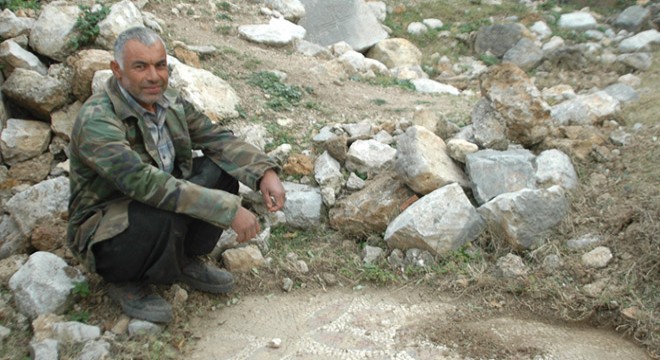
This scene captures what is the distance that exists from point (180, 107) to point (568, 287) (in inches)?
87.1

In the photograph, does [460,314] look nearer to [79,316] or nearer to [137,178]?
[137,178]

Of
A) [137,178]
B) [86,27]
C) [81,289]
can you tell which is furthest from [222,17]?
[137,178]

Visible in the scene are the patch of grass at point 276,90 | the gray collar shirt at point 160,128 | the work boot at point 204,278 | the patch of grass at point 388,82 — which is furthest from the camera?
the patch of grass at point 388,82

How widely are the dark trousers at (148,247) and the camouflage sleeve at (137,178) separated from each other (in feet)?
0.37

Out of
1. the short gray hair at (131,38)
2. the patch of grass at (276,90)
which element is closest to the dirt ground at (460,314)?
the short gray hair at (131,38)

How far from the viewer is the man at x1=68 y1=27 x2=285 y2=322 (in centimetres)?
262

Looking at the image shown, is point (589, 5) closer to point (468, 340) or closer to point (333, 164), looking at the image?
point (333, 164)

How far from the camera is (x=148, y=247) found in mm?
2775

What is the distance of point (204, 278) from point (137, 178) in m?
0.86

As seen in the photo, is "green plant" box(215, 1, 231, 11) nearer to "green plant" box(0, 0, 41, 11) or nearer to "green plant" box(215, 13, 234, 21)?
"green plant" box(215, 13, 234, 21)

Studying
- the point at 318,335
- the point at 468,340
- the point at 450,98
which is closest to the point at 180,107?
the point at 318,335

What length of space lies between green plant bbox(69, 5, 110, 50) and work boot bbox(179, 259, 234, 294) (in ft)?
7.21

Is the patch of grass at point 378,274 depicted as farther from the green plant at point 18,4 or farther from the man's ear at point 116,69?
the green plant at point 18,4

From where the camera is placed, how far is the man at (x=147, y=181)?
2.62 m
